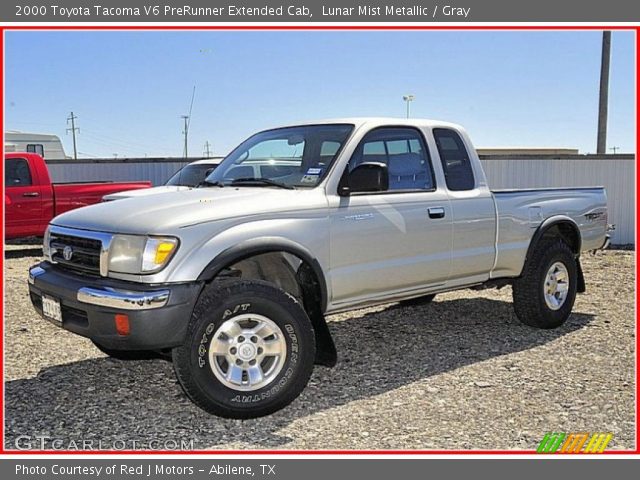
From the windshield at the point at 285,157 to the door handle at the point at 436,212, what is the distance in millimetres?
943

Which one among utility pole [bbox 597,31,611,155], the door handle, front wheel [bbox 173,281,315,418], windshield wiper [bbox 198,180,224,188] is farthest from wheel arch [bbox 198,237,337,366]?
utility pole [bbox 597,31,611,155]

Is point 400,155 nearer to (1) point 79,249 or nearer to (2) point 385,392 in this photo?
(2) point 385,392

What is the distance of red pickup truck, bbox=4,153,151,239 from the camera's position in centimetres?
1179

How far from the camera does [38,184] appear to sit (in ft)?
39.6

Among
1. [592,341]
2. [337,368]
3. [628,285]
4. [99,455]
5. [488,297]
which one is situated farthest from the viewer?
[628,285]

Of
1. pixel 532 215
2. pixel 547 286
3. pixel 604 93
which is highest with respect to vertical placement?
pixel 604 93

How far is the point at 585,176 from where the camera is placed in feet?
49.6

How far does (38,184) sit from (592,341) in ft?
32.4

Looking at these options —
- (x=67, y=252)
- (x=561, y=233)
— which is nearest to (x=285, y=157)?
(x=67, y=252)

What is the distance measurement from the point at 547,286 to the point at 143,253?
4.29 m

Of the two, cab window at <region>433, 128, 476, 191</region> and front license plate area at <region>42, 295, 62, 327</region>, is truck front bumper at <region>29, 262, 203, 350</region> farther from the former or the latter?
cab window at <region>433, 128, 476, 191</region>

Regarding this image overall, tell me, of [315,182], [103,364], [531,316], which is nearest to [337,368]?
[315,182]

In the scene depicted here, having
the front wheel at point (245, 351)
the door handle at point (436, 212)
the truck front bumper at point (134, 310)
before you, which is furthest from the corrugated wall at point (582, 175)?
the truck front bumper at point (134, 310)

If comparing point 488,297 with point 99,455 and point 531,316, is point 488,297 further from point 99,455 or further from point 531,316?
point 99,455
